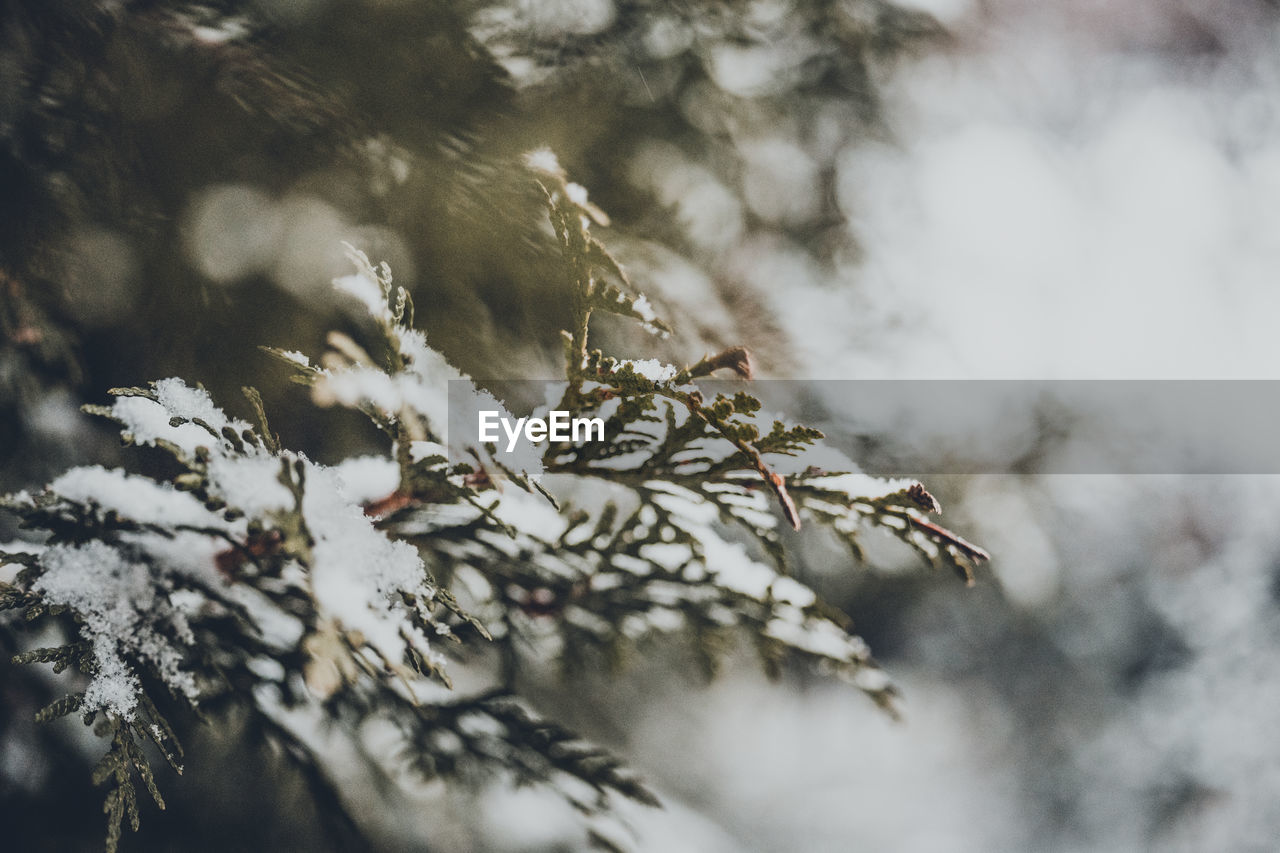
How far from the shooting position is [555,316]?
145 centimetres

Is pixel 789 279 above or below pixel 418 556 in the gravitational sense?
above

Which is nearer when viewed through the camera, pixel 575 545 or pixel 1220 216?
pixel 575 545

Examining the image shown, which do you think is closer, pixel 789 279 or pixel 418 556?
pixel 418 556

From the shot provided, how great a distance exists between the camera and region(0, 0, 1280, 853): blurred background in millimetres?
1188

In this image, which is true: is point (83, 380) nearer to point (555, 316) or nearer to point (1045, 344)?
point (555, 316)

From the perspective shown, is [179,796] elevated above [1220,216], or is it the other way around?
[1220,216]

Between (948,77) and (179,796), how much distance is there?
11.3ft

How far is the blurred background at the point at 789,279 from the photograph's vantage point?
1.19 meters

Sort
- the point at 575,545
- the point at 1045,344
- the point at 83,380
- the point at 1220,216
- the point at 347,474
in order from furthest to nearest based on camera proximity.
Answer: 1. the point at 1220,216
2. the point at 1045,344
3. the point at 83,380
4. the point at 575,545
5. the point at 347,474

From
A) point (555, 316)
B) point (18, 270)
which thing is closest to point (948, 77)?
point (555, 316)

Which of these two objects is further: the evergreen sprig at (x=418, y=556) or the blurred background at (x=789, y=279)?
the blurred background at (x=789, y=279)

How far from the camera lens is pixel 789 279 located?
230 centimetres

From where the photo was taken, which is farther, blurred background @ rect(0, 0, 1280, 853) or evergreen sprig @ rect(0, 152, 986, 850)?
blurred background @ rect(0, 0, 1280, 853)

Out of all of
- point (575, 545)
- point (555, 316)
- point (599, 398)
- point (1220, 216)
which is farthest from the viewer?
point (1220, 216)
